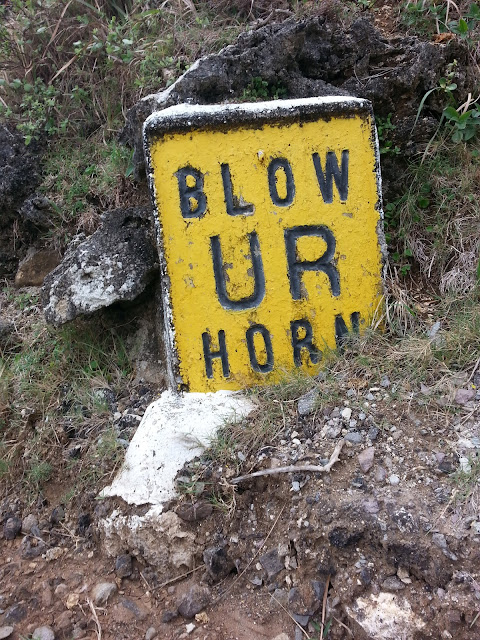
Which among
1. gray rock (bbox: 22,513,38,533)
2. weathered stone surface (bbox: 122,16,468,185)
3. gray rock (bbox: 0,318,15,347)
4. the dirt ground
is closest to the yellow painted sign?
the dirt ground

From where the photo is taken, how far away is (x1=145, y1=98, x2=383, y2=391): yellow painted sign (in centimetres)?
213

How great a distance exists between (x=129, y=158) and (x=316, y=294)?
49.0 inches

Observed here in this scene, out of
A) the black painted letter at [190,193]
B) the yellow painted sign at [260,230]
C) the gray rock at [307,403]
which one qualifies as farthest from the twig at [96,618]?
the black painted letter at [190,193]

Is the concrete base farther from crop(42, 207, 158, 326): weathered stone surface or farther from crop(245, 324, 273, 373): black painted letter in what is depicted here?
crop(42, 207, 158, 326): weathered stone surface

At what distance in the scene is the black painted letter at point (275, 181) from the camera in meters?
2.16

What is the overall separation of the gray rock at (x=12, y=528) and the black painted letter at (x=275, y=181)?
1.54 meters

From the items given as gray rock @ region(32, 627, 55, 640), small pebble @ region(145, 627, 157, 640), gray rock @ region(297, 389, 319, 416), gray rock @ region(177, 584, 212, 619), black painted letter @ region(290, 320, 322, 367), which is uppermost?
black painted letter @ region(290, 320, 322, 367)

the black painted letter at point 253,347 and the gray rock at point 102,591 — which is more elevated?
the black painted letter at point 253,347

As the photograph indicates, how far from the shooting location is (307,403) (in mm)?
1979

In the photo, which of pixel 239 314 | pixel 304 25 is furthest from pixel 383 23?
pixel 239 314

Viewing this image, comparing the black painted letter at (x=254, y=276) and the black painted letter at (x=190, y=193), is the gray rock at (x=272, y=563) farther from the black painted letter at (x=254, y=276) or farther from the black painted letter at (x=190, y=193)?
the black painted letter at (x=190, y=193)

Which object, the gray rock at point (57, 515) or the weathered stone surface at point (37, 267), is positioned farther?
the weathered stone surface at point (37, 267)

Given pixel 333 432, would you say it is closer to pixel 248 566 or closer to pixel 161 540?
pixel 248 566

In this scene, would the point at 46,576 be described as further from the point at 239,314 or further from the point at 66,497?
the point at 239,314
